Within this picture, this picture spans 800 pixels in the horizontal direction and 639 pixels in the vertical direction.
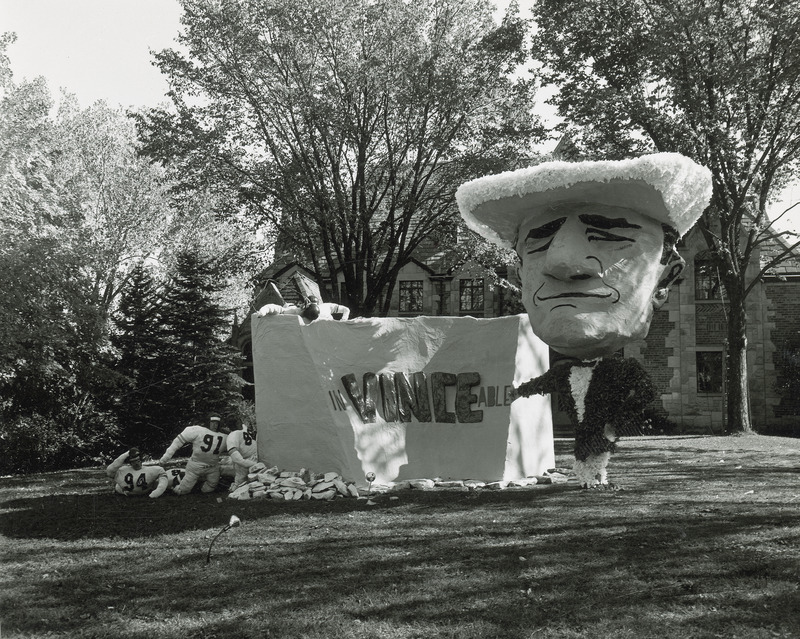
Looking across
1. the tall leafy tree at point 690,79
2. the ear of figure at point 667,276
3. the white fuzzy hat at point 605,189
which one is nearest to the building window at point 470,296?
the tall leafy tree at point 690,79

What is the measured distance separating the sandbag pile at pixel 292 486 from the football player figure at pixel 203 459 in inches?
18.6

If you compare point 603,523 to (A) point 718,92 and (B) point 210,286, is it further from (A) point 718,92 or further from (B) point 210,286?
(B) point 210,286

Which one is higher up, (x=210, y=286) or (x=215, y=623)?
(x=210, y=286)

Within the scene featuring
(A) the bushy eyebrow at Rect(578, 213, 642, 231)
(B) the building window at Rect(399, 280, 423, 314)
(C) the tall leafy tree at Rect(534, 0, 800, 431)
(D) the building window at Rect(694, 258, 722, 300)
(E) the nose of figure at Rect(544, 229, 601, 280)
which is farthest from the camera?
(B) the building window at Rect(399, 280, 423, 314)

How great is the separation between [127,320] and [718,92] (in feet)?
45.1

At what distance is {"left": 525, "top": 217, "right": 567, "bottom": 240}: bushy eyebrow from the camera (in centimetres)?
719

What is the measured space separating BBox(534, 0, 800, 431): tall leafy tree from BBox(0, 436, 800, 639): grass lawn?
932 centimetres

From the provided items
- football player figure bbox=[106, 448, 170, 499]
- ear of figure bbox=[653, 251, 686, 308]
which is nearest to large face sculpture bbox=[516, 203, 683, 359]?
ear of figure bbox=[653, 251, 686, 308]

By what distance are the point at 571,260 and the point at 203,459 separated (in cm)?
502

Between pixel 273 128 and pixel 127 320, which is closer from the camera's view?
pixel 273 128

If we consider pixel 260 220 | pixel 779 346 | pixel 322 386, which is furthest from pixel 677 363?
pixel 322 386

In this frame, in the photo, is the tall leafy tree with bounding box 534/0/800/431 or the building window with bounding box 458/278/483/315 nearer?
the tall leafy tree with bounding box 534/0/800/431

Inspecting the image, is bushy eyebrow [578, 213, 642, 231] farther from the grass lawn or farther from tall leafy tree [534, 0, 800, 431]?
tall leafy tree [534, 0, 800, 431]

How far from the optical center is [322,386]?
30.5 feet
